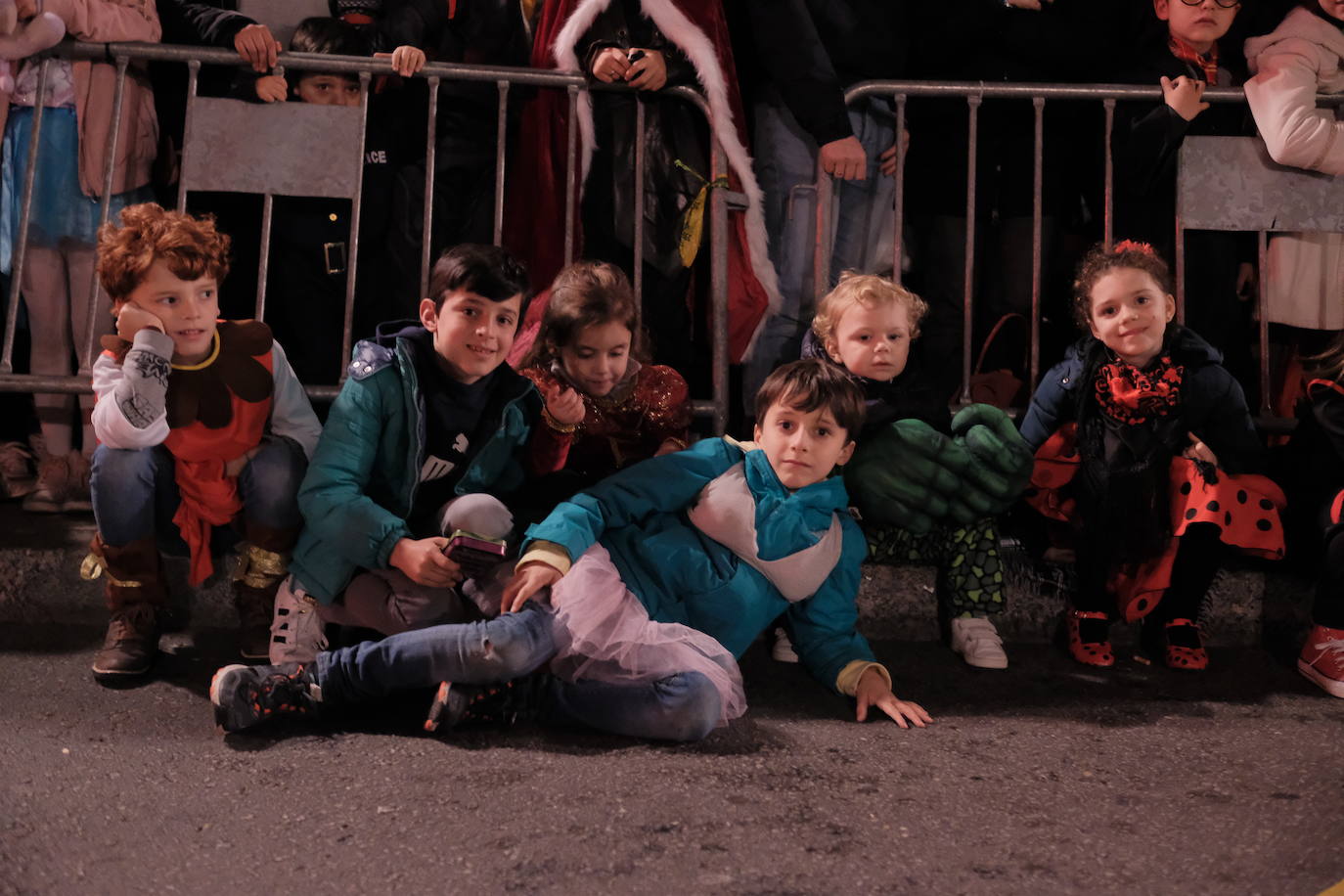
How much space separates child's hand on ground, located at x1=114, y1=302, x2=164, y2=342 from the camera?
293 cm

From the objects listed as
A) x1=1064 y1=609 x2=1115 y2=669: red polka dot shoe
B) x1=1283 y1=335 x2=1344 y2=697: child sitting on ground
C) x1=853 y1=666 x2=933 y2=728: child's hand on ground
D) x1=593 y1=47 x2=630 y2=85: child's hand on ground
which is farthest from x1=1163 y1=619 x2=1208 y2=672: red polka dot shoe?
x1=593 y1=47 x2=630 y2=85: child's hand on ground

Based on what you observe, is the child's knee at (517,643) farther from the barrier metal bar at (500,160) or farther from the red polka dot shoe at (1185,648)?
the red polka dot shoe at (1185,648)

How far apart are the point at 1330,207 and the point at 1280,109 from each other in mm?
351

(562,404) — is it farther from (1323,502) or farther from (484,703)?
(1323,502)

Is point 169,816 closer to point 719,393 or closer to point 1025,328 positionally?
point 719,393

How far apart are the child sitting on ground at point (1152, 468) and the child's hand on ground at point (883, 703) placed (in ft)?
2.33

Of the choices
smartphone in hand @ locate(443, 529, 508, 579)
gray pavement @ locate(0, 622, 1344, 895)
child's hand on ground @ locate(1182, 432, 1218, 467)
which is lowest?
gray pavement @ locate(0, 622, 1344, 895)

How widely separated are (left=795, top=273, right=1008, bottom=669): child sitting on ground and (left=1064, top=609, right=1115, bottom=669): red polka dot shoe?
20 centimetres

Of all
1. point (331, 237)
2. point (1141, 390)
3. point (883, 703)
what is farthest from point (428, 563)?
point (1141, 390)

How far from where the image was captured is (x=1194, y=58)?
4.13 m

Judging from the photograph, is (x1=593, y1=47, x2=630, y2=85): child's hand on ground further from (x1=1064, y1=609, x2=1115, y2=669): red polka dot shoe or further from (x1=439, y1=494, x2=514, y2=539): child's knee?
(x1=1064, y1=609, x2=1115, y2=669): red polka dot shoe

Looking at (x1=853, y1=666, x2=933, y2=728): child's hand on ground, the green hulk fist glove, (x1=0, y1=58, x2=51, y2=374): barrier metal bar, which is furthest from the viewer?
(x1=0, y1=58, x2=51, y2=374): barrier metal bar

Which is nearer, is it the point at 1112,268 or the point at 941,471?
the point at 941,471

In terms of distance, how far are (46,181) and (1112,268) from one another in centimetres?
317
